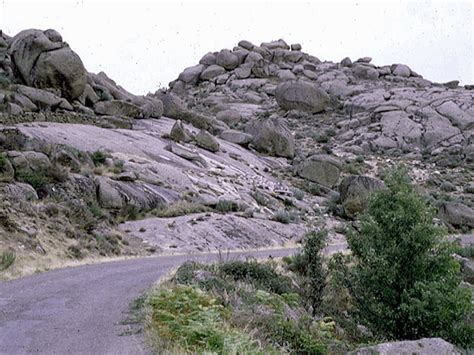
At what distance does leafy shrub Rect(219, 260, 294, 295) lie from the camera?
1526 centimetres

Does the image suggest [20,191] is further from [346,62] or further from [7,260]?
[346,62]

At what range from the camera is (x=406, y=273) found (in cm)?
1639

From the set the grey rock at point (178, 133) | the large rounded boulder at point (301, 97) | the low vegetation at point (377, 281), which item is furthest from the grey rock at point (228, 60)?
the low vegetation at point (377, 281)

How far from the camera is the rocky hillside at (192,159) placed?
2238 cm

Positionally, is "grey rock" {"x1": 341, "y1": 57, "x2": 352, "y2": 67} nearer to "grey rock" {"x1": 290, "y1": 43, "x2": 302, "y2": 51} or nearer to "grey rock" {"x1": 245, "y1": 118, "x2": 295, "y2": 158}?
"grey rock" {"x1": 290, "y1": 43, "x2": 302, "y2": 51}

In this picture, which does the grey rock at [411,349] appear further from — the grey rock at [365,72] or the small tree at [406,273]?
the grey rock at [365,72]

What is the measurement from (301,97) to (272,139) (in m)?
24.0

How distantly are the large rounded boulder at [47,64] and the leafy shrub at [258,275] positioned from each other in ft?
89.7

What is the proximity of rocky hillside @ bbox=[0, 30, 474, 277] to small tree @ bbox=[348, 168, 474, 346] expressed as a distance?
938cm

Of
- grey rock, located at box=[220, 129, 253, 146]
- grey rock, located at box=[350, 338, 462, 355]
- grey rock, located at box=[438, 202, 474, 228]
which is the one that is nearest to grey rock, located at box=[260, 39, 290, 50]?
grey rock, located at box=[220, 129, 253, 146]

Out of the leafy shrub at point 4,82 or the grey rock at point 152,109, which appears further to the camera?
the grey rock at point 152,109

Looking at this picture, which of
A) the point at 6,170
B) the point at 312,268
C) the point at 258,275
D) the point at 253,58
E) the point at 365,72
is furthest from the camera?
the point at 253,58

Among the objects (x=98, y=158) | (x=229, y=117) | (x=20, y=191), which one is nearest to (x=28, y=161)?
(x=20, y=191)

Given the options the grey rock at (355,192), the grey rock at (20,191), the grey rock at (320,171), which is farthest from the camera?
the grey rock at (320,171)
